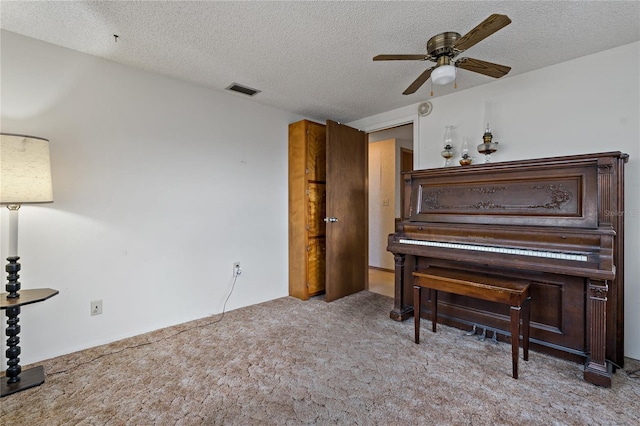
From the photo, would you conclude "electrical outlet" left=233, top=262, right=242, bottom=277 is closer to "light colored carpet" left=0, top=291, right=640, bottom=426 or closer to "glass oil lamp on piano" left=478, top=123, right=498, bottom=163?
"light colored carpet" left=0, top=291, right=640, bottom=426

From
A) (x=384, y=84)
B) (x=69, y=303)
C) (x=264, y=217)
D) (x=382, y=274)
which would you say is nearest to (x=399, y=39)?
(x=384, y=84)

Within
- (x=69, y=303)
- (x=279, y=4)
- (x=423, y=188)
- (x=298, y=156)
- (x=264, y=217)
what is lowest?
(x=69, y=303)

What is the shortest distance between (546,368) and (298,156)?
9.75 ft

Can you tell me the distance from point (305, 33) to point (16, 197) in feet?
6.76

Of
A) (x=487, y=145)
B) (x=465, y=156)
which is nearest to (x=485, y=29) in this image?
(x=487, y=145)

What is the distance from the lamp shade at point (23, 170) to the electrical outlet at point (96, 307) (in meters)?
0.92

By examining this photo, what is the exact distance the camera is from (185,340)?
247 centimetres

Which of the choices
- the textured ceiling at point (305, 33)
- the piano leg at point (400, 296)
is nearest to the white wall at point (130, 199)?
the textured ceiling at point (305, 33)

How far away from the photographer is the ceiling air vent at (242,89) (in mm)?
2941

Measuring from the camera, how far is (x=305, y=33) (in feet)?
6.70

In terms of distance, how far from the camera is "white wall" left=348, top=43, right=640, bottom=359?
7.14 feet

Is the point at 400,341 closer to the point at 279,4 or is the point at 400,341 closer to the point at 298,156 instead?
the point at 298,156

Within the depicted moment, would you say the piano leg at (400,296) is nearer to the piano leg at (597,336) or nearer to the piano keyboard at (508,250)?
the piano keyboard at (508,250)

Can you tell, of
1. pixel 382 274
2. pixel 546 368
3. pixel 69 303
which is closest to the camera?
pixel 546 368
